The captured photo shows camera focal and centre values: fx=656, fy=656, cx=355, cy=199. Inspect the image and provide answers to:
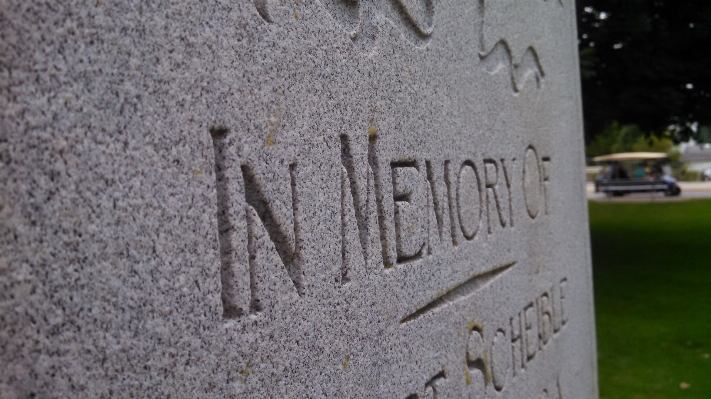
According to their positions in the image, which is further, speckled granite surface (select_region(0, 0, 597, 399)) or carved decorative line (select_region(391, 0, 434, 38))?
carved decorative line (select_region(391, 0, 434, 38))

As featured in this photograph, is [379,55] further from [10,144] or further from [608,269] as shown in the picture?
[608,269]

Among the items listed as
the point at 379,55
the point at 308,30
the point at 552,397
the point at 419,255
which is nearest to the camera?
the point at 308,30

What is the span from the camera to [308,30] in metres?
1.36

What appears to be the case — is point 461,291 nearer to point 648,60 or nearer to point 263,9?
point 263,9

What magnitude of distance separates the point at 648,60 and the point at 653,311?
3654 mm

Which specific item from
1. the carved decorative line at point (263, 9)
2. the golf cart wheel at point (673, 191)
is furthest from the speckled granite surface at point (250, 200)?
the golf cart wheel at point (673, 191)

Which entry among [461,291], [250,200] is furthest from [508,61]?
[250,200]

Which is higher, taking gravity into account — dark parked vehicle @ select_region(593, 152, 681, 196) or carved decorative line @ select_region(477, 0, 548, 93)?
carved decorative line @ select_region(477, 0, 548, 93)

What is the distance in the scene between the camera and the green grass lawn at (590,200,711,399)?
5.48m

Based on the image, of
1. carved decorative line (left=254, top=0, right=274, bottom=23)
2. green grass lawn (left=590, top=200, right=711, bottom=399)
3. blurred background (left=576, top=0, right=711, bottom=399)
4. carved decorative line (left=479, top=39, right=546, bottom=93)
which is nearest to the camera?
carved decorative line (left=254, top=0, right=274, bottom=23)

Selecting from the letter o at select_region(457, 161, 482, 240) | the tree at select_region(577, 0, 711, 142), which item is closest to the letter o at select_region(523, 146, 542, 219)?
the letter o at select_region(457, 161, 482, 240)

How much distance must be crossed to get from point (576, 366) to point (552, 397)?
0.56 meters

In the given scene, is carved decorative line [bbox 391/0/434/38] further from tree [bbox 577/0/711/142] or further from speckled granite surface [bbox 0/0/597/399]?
tree [bbox 577/0/711/142]

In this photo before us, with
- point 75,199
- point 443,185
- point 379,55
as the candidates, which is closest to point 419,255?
point 443,185
